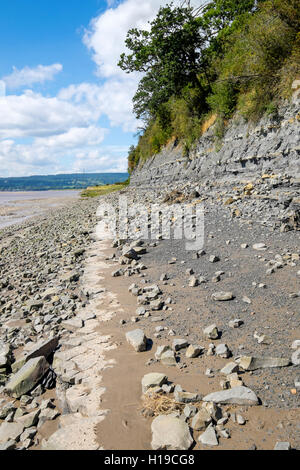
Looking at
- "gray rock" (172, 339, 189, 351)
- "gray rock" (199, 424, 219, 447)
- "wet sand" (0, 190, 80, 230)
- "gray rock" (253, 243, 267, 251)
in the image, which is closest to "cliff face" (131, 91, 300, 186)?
"gray rock" (253, 243, 267, 251)

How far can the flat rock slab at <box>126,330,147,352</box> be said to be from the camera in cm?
477

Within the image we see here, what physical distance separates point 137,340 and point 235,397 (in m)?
1.92

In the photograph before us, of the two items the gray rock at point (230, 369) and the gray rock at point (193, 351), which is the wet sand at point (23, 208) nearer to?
the gray rock at point (193, 351)

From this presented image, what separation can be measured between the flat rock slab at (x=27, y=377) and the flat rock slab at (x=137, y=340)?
1.43 metres

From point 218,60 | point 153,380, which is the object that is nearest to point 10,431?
point 153,380

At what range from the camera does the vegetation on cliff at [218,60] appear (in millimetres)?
11602

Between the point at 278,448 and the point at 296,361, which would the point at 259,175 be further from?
the point at 278,448

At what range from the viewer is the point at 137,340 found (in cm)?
487

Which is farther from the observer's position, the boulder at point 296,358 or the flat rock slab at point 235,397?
the boulder at point 296,358

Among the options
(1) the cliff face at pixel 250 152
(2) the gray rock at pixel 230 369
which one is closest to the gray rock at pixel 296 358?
(2) the gray rock at pixel 230 369

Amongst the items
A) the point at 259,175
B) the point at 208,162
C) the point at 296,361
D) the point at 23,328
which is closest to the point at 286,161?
the point at 259,175

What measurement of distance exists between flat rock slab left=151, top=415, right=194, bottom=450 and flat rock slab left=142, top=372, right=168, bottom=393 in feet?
1.82

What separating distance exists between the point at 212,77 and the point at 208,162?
23.9 ft

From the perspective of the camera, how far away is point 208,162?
1753 centimetres
